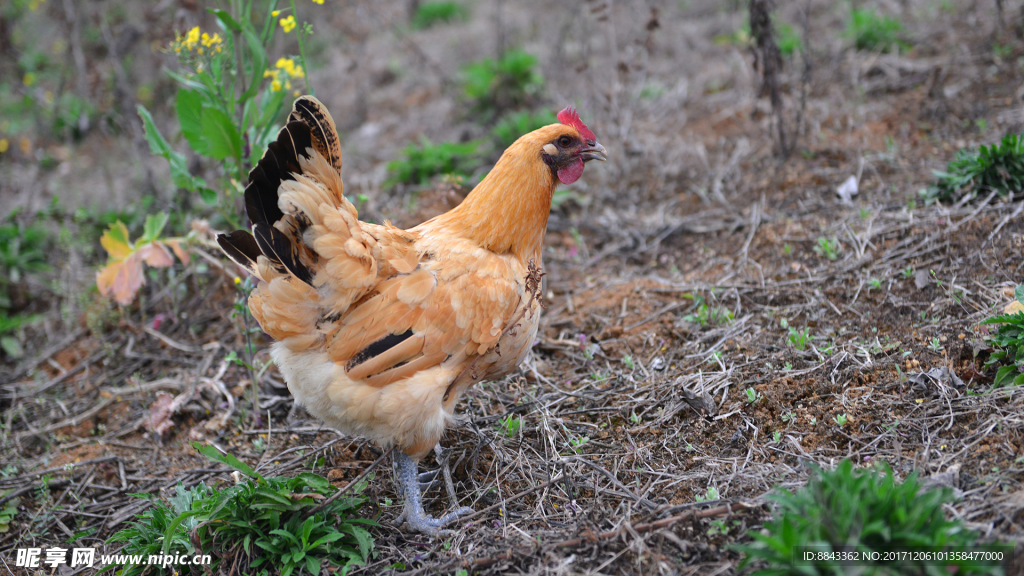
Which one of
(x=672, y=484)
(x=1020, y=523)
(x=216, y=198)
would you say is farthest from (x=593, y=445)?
(x=216, y=198)

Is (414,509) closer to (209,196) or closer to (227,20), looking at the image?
(209,196)

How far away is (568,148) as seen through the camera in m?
3.42

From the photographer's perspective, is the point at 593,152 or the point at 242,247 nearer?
the point at 242,247

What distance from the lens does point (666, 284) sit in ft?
14.9

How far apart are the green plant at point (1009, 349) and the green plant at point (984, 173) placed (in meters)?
1.63

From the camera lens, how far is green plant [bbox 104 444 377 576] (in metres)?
2.66

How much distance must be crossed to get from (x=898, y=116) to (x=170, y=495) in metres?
7.08

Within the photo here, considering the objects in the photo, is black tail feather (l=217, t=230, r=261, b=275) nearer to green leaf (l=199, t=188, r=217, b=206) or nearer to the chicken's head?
green leaf (l=199, t=188, r=217, b=206)

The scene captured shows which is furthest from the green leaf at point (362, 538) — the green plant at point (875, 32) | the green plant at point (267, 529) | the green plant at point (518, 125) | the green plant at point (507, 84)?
the green plant at point (875, 32)

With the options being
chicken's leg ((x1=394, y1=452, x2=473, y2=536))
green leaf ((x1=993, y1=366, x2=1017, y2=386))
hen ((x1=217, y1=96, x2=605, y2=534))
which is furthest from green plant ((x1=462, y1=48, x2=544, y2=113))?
green leaf ((x1=993, y1=366, x2=1017, y2=386))

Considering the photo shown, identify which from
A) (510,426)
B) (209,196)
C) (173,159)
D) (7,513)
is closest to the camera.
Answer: (7,513)

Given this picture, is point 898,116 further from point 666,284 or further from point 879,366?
point 879,366

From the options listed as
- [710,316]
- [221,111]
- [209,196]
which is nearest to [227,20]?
[221,111]

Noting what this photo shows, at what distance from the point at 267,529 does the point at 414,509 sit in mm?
715
